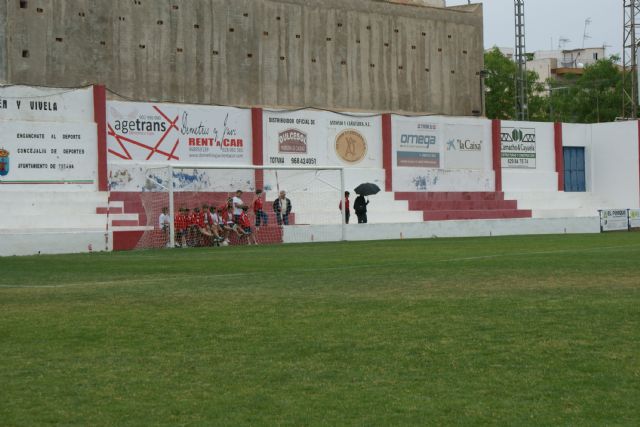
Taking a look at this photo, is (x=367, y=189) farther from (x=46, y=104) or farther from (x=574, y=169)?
(x=574, y=169)

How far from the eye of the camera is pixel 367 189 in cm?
4475

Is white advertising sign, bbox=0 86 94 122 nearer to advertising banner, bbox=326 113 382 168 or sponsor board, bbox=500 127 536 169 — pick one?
advertising banner, bbox=326 113 382 168

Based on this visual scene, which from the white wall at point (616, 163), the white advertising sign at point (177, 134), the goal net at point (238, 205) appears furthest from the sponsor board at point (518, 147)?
the white advertising sign at point (177, 134)

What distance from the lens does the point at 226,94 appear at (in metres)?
53.6

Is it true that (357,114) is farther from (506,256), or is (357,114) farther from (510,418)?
(510,418)

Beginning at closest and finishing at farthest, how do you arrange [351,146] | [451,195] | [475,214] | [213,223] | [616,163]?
[213,223] → [351,146] → [475,214] → [451,195] → [616,163]

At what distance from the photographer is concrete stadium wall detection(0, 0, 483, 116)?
4791cm

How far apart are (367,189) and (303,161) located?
141 inches

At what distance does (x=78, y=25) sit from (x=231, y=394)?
140ft

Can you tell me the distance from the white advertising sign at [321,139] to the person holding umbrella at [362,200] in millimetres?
3154

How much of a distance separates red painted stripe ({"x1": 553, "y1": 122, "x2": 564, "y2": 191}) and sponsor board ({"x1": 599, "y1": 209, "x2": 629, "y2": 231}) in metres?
8.80

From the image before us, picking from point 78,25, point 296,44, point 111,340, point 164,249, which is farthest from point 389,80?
point 111,340

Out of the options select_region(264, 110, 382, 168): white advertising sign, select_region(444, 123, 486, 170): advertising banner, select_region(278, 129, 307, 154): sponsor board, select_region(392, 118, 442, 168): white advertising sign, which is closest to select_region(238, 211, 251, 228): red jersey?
select_region(264, 110, 382, 168): white advertising sign

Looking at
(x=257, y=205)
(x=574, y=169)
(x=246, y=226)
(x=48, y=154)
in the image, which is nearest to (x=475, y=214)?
(x=574, y=169)
